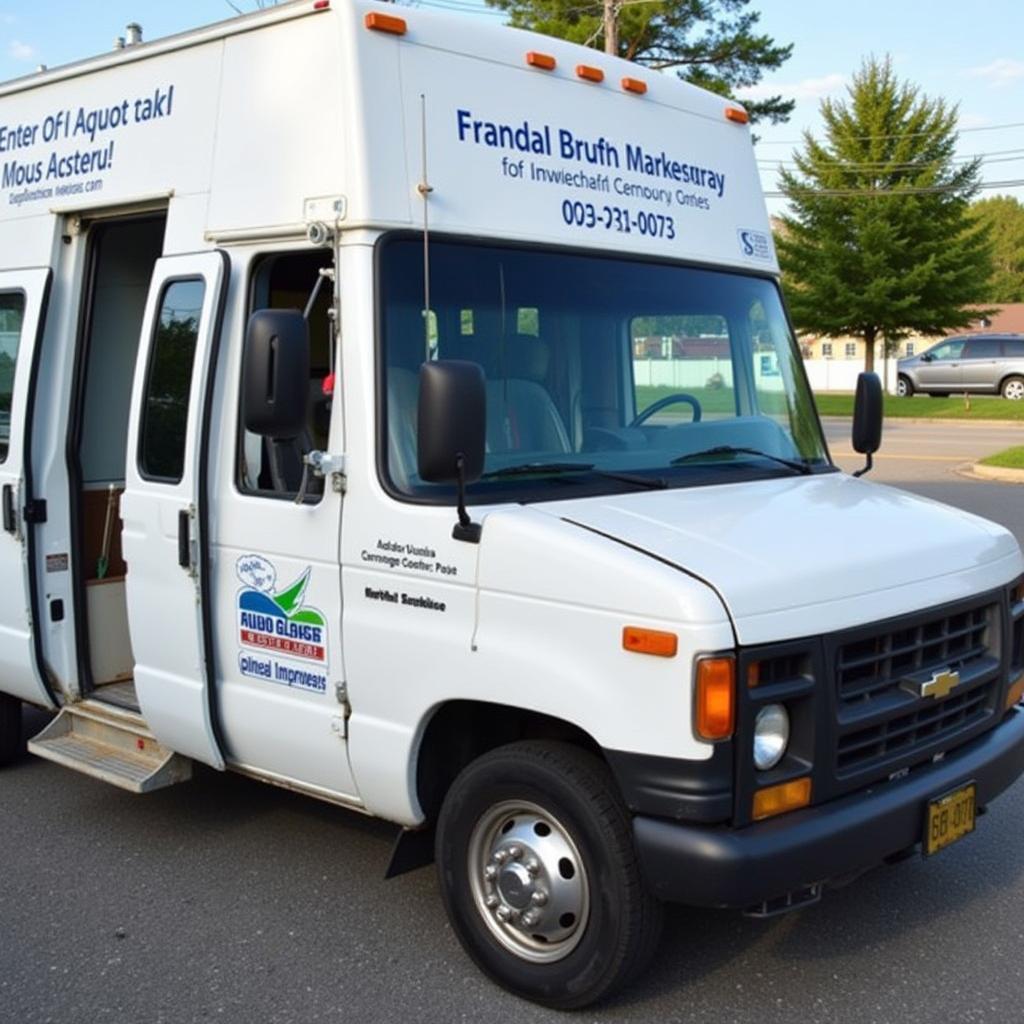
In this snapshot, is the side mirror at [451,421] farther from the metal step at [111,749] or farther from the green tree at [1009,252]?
the green tree at [1009,252]

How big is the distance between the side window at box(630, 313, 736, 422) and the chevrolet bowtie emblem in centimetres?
136

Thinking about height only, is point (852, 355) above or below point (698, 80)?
below

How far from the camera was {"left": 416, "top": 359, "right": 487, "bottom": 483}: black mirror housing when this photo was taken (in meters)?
3.57

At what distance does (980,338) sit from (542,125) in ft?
111

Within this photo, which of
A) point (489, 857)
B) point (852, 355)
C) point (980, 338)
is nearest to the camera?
point (489, 857)

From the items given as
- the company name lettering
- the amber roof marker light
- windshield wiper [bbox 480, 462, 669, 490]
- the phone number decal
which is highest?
the amber roof marker light

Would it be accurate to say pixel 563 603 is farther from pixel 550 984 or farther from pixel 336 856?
pixel 336 856

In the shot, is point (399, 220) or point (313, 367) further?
point (313, 367)

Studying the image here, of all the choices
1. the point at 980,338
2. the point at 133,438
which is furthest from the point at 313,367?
the point at 980,338

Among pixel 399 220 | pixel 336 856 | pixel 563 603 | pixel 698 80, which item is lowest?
pixel 336 856

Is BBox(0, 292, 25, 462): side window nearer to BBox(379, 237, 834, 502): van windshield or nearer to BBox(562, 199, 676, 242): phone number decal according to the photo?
BBox(379, 237, 834, 502): van windshield

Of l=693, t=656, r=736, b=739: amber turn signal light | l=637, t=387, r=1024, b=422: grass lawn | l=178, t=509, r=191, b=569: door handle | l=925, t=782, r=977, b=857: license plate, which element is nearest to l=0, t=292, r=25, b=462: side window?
l=178, t=509, r=191, b=569: door handle

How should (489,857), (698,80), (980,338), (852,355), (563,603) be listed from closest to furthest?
(563,603) → (489,857) → (698,80) → (980,338) → (852,355)

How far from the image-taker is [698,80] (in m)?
27.8
